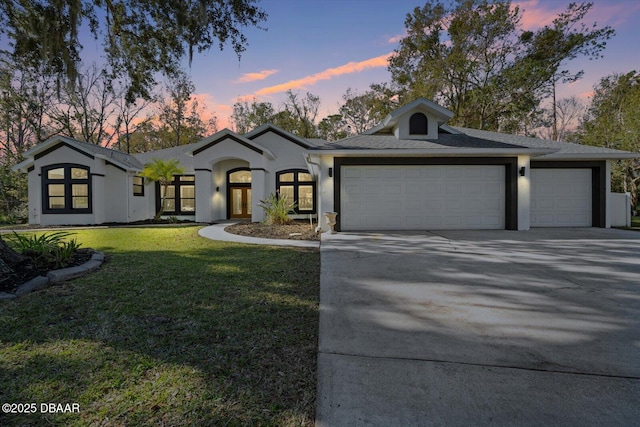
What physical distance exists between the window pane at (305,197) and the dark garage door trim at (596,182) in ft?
30.4

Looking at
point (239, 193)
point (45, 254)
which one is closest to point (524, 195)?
point (45, 254)

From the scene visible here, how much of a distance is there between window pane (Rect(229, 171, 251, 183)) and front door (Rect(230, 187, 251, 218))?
1.42ft

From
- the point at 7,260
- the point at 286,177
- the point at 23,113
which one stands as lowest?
the point at 7,260

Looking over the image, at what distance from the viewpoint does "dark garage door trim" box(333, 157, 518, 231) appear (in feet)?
32.5

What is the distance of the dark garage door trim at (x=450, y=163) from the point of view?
9.90 meters

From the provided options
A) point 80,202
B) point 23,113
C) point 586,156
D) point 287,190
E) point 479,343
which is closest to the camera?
point 479,343

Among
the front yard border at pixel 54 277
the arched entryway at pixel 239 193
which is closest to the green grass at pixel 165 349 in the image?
the front yard border at pixel 54 277

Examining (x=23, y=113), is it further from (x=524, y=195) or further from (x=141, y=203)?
(x=524, y=195)

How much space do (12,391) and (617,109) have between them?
3186cm

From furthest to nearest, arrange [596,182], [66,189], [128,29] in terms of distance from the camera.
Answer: [66,189], [596,182], [128,29]

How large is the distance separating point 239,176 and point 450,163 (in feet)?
34.3

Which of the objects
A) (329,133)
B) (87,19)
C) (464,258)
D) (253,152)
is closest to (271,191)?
(253,152)

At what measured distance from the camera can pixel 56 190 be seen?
14273 millimetres

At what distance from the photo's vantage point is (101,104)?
25.5 meters
